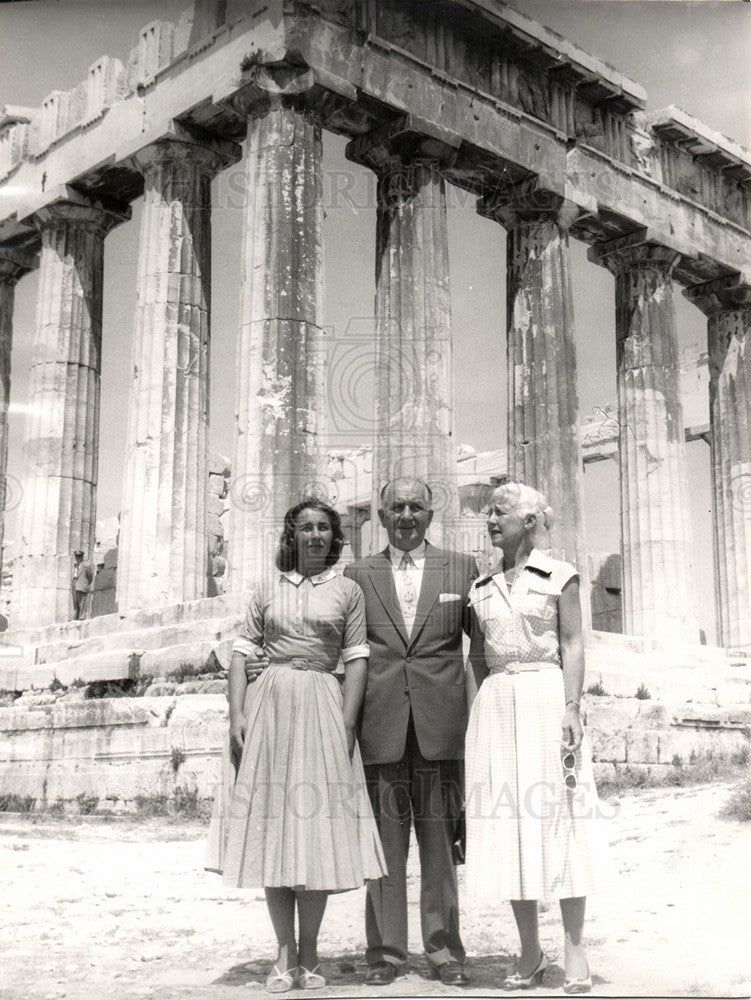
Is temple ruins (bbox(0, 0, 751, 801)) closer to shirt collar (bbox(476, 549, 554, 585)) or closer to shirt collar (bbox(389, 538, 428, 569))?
shirt collar (bbox(389, 538, 428, 569))

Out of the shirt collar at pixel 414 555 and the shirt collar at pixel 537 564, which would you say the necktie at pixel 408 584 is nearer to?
the shirt collar at pixel 414 555

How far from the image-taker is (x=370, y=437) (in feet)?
54.7

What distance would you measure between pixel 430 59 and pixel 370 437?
5885 millimetres

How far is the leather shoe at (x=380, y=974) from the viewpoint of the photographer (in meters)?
5.53

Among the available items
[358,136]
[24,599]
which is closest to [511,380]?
[358,136]

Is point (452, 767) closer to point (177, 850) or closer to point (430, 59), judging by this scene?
point (177, 850)

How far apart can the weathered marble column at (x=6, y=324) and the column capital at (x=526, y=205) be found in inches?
356

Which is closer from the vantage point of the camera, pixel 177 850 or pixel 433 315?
pixel 177 850

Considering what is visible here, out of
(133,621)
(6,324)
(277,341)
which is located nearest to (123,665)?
(133,621)

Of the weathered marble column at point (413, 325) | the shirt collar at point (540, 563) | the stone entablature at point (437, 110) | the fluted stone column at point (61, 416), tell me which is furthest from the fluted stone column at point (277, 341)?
the shirt collar at point (540, 563)

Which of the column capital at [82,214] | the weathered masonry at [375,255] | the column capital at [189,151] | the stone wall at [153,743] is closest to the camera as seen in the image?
the stone wall at [153,743]

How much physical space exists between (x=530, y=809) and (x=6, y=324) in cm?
1922

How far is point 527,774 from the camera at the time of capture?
18.4ft

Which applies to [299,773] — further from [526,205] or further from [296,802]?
[526,205]
